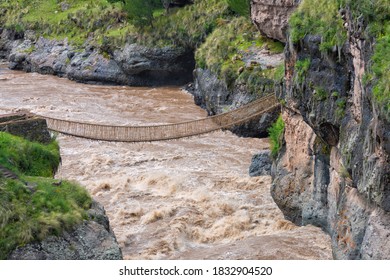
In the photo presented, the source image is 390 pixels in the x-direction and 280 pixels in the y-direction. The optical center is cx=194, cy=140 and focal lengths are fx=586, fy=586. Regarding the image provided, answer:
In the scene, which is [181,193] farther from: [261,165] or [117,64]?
[117,64]

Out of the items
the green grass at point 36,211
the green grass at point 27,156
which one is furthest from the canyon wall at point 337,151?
the green grass at point 27,156

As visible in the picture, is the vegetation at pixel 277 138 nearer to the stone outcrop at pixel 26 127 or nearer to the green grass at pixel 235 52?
the green grass at pixel 235 52

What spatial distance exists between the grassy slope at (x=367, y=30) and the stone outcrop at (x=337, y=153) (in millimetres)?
197

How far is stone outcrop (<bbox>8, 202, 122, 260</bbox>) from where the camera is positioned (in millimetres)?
7527

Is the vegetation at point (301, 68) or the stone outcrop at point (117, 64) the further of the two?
the stone outcrop at point (117, 64)

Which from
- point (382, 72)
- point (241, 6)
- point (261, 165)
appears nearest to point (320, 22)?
point (382, 72)

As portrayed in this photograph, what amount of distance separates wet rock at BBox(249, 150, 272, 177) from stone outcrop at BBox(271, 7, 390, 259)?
1706mm

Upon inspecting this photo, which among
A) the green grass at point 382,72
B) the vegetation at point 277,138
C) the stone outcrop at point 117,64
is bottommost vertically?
the stone outcrop at point 117,64

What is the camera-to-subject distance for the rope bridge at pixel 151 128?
56.9 feet

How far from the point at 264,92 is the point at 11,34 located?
26.3 meters

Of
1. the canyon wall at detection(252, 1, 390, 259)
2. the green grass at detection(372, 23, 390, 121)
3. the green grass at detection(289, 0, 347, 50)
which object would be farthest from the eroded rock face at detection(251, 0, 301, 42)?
the green grass at detection(372, 23, 390, 121)

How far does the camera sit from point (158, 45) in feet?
102

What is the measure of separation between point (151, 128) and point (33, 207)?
9495 millimetres

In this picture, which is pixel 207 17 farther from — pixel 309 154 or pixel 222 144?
pixel 309 154
